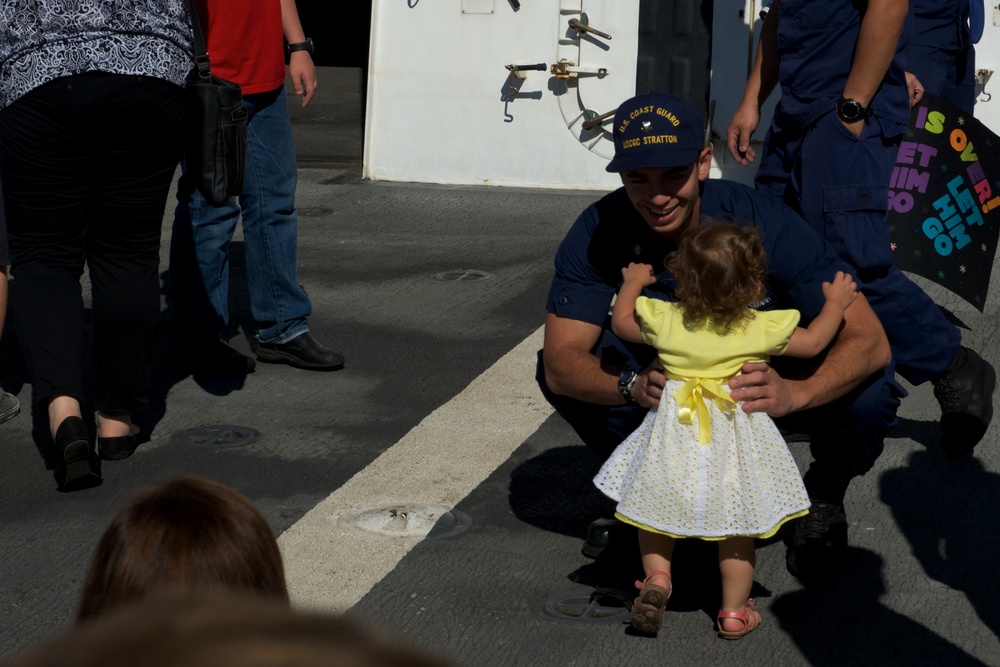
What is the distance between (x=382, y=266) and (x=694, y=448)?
12.7 feet

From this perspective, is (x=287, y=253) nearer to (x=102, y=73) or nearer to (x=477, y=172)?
(x=102, y=73)

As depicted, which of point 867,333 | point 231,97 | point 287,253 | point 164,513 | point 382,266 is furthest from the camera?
point 382,266

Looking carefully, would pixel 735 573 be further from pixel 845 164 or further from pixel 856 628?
pixel 845 164

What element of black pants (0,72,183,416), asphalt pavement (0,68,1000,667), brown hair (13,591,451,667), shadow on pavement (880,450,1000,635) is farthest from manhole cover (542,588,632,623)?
brown hair (13,591,451,667)

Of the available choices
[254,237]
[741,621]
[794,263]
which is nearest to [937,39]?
[794,263]

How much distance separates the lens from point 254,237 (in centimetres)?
510

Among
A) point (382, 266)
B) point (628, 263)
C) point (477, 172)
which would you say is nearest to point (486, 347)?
point (382, 266)

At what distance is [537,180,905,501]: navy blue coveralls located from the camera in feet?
11.0

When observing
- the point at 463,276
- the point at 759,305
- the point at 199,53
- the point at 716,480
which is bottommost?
the point at 463,276

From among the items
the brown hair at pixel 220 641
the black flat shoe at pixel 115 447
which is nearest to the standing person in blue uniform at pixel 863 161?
the black flat shoe at pixel 115 447

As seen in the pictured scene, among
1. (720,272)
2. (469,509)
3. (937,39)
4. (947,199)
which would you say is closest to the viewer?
(720,272)

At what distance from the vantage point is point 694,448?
3094 mm

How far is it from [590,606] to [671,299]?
0.78m

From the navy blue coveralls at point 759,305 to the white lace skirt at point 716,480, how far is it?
10.5 inches
